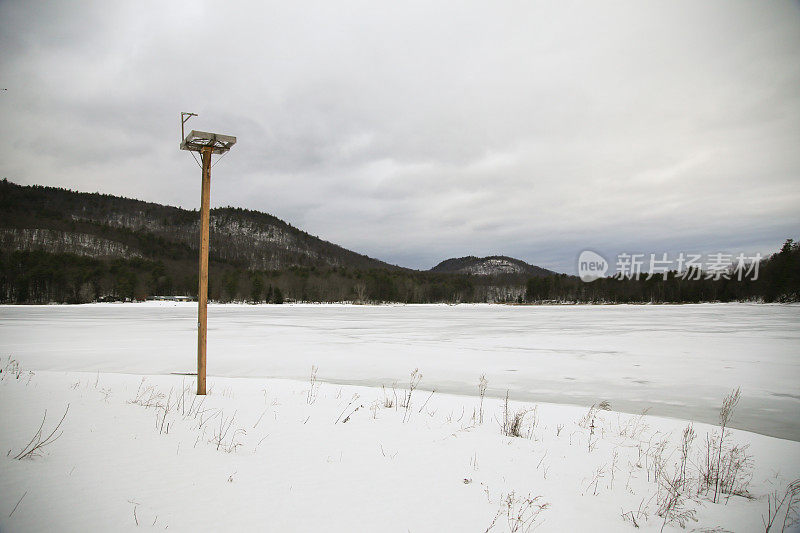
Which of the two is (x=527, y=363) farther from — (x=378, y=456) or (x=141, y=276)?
(x=141, y=276)

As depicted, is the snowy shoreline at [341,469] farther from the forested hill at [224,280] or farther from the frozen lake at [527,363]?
the forested hill at [224,280]

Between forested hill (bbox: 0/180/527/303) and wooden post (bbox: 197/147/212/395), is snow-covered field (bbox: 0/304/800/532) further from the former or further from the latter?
forested hill (bbox: 0/180/527/303)

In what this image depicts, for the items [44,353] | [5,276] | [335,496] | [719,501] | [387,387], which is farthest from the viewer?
[5,276]

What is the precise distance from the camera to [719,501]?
4.34m

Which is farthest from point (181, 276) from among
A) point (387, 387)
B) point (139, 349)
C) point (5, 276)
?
point (387, 387)

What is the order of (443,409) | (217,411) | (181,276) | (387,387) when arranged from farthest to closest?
1. (181,276)
2. (387,387)
3. (443,409)
4. (217,411)

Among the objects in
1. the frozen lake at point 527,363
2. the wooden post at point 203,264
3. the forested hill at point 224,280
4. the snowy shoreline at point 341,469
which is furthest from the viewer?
the forested hill at point 224,280

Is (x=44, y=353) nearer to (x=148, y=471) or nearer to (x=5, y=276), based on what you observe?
(x=148, y=471)

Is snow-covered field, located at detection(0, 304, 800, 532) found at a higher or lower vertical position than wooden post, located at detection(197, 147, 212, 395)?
lower

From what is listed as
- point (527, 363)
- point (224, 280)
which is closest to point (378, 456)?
point (527, 363)

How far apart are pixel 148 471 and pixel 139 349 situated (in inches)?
540

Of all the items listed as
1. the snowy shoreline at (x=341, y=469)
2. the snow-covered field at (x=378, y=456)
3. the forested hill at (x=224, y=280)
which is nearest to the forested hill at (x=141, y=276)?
the forested hill at (x=224, y=280)

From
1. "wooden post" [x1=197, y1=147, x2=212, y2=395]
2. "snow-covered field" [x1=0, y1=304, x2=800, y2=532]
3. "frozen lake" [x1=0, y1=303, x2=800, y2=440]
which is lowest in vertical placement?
"frozen lake" [x1=0, y1=303, x2=800, y2=440]

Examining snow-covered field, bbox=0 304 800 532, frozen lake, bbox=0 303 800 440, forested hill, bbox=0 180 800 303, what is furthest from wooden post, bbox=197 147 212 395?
forested hill, bbox=0 180 800 303
